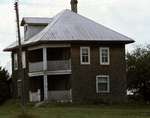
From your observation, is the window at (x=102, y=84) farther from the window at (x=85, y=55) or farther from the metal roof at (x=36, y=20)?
the metal roof at (x=36, y=20)

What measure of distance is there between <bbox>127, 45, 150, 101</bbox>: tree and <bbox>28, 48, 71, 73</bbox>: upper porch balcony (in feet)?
21.3

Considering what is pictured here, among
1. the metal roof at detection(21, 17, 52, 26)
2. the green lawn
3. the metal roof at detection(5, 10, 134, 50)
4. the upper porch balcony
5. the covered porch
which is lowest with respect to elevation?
the green lawn

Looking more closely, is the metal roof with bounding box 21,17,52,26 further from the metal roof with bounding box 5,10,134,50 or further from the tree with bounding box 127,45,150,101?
the tree with bounding box 127,45,150,101

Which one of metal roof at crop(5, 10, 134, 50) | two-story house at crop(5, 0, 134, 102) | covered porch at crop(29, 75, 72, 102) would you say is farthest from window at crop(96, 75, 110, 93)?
metal roof at crop(5, 10, 134, 50)

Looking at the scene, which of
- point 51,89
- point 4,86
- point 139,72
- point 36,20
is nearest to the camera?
point 139,72

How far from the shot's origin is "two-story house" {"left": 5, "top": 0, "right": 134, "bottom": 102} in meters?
66.0

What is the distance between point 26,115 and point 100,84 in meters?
26.2

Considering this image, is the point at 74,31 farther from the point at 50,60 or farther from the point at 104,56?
the point at 104,56

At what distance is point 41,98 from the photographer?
224ft

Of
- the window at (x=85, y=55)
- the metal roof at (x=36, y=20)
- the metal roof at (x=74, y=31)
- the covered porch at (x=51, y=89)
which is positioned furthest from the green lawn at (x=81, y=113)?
the metal roof at (x=36, y=20)

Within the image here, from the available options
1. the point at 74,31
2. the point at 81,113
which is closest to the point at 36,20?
the point at 74,31

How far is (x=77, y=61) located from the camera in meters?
66.8

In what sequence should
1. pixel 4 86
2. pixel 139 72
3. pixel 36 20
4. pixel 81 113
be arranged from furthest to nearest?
pixel 4 86
pixel 36 20
pixel 139 72
pixel 81 113

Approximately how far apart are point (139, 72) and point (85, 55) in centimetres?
590
